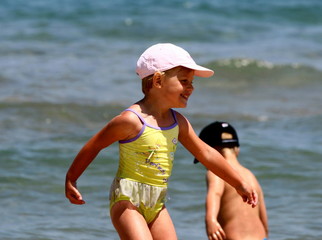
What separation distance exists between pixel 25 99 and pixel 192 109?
83.8 inches

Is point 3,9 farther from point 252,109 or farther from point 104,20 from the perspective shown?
point 252,109

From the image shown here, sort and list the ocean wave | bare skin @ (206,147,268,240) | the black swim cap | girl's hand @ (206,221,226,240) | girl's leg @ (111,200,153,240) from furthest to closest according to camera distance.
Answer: the ocean wave → the black swim cap → bare skin @ (206,147,268,240) → girl's hand @ (206,221,226,240) → girl's leg @ (111,200,153,240)

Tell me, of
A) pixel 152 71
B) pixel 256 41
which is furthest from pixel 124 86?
pixel 152 71

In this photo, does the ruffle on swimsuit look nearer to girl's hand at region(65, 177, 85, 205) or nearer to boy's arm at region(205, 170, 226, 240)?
girl's hand at region(65, 177, 85, 205)

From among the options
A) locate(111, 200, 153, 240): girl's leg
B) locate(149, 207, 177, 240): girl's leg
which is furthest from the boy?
locate(111, 200, 153, 240): girl's leg

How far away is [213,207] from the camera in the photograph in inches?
163

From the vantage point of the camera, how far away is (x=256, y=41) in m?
14.8

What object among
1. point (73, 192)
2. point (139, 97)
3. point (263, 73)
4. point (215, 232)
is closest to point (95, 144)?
point (73, 192)

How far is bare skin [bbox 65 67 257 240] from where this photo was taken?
3404 millimetres

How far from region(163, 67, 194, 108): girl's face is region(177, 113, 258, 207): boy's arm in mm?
131

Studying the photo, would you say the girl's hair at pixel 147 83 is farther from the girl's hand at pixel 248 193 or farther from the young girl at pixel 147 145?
the girl's hand at pixel 248 193

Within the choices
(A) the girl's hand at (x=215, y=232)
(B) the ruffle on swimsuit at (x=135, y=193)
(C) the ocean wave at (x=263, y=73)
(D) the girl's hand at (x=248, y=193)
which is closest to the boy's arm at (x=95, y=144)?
(B) the ruffle on swimsuit at (x=135, y=193)

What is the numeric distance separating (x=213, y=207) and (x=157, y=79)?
1.00m

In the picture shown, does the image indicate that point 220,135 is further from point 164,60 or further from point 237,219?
point 164,60
